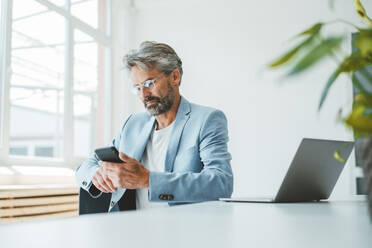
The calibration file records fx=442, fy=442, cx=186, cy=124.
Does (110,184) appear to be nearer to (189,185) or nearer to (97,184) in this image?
(97,184)

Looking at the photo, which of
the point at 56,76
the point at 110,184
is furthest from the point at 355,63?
the point at 56,76

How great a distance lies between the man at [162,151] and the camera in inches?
70.9

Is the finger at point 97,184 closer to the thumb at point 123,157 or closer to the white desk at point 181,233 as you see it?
the thumb at point 123,157

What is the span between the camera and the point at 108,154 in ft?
5.74

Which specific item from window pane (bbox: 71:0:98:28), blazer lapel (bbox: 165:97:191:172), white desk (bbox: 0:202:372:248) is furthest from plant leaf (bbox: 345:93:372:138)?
window pane (bbox: 71:0:98:28)

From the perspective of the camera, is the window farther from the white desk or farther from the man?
the white desk

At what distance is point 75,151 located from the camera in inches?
182

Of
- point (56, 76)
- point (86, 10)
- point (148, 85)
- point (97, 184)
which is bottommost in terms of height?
point (97, 184)

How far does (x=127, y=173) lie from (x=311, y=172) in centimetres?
72

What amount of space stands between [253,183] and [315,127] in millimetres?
882

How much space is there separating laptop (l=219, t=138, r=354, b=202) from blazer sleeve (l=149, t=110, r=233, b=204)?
25 cm

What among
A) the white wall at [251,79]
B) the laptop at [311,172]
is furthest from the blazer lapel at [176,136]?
the white wall at [251,79]

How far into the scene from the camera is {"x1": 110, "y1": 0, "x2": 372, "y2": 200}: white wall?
4609 millimetres

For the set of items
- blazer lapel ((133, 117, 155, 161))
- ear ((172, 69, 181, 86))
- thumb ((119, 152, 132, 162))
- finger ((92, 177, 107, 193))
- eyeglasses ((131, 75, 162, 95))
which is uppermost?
ear ((172, 69, 181, 86))
